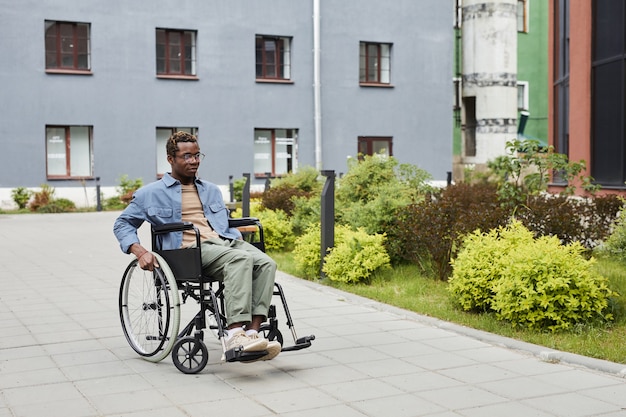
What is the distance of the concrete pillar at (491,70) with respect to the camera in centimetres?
3303

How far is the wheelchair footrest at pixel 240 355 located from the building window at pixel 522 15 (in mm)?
33104

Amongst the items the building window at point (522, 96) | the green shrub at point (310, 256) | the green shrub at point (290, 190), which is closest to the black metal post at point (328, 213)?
the green shrub at point (310, 256)

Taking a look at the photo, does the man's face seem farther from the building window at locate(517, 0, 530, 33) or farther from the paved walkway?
the building window at locate(517, 0, 530, 33)

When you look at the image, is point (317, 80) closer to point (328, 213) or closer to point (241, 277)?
point (328, 213)

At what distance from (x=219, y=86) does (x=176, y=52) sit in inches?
65.9

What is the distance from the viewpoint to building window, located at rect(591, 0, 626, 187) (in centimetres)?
1595

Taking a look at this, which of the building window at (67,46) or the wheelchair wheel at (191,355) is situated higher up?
the building window at (67,46)

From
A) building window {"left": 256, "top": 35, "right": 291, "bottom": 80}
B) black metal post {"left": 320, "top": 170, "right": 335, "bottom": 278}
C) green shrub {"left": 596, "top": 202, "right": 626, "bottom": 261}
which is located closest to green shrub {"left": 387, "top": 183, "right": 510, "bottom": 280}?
black metal post {"left": 320, "top": 170, "right": 335, "bottom": 278}

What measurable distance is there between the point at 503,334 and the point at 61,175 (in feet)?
68.8

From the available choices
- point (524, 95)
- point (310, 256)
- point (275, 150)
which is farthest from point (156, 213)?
point (524, 95)

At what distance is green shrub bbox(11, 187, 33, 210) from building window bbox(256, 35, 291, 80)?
8.22 metres

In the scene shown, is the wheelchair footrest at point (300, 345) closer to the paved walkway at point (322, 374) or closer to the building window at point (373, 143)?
the paved walkway at point (322, 374)

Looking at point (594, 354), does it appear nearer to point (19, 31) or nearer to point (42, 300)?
point (42, 300)

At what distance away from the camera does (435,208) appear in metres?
9.60
